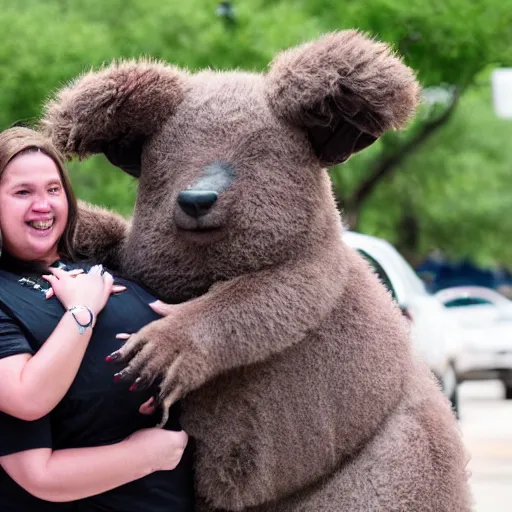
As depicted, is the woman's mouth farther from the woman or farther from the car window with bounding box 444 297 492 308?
the car window with bounding box 444 297 492 308

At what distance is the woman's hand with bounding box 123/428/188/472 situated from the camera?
9.50 feet

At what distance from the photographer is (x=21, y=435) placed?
279 cm

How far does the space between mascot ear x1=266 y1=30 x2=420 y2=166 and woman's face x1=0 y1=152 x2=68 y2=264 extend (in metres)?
0.67

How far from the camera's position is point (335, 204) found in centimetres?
333

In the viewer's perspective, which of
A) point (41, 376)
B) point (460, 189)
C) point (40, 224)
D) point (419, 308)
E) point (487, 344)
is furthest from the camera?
point (460, 189)

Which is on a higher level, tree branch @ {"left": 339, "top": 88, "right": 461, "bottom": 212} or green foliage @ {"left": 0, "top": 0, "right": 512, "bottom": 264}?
green foliage @ {"left": 0, "top": 0, "right": 512, "bottom": 264}

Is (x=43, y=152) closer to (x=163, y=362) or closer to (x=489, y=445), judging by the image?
(x=163, y=362)

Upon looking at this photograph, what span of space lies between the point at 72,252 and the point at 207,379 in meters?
0.59

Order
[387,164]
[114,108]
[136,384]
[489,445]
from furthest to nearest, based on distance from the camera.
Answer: [387,164] → [489,445] → [114,108] → [136,384]

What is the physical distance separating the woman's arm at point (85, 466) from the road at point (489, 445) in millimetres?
2067

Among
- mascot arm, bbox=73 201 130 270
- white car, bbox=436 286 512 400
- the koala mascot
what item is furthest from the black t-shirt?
white car, bbox=436 286 512 400

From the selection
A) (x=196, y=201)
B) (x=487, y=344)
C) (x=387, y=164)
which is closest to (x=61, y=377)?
(x=196, y=201)

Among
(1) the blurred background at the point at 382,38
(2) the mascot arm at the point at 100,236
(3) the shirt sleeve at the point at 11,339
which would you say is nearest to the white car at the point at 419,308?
(1) the blurred background at the point at 382,38

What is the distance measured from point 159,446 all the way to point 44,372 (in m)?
0.39
